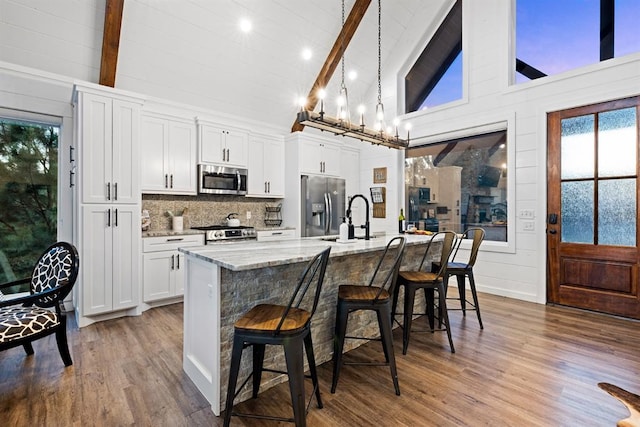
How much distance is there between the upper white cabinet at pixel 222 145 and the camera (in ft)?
14.5

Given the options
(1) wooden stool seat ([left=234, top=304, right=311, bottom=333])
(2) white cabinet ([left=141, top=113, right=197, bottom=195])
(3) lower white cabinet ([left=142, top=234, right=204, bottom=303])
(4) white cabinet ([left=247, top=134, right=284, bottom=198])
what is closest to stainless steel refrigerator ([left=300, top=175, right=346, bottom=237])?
(4) white cabinet ([left=247, top=134, right=284, bottom=198])

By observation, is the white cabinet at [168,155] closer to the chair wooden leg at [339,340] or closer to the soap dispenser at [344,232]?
the soap dispenser at [344,232]

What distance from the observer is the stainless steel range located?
164 inches

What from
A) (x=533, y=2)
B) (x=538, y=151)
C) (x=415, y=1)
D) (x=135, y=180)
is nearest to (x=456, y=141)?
(x=538, y=151)

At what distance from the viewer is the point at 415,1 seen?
503cm

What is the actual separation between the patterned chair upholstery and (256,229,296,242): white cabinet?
2.42 meters

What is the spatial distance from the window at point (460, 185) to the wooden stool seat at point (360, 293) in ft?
10.5

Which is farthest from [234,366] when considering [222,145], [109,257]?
[222,145]

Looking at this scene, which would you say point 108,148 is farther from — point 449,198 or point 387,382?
point 449,198

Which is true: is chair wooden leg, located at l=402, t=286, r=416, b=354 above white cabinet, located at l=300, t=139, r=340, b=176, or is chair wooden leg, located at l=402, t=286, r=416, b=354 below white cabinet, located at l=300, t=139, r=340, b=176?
below

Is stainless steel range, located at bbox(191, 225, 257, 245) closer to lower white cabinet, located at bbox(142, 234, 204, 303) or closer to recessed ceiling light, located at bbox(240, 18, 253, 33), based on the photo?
lower white cabinet, located at bbox(142, 234, 204, 303)

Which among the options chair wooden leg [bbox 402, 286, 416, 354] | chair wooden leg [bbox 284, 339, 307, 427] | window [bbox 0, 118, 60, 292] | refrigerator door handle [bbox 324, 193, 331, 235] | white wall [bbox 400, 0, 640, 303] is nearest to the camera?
chair wooden leg [bbox 284, 339, 307, 427]

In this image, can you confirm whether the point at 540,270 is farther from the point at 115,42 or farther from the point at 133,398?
the point at 115,42

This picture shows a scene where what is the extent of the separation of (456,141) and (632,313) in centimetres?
304
